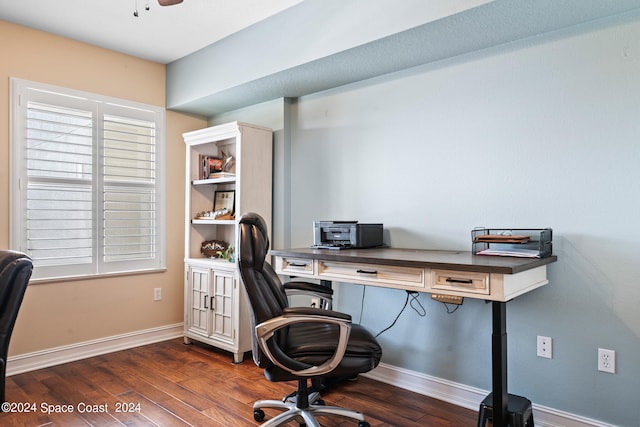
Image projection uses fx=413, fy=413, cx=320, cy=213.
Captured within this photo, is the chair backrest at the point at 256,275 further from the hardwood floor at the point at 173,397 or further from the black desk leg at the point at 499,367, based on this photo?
the black desk leg at the point at 499,367

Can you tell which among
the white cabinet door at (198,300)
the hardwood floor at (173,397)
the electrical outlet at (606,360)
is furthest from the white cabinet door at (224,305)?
the electrical outlet at (606,360)

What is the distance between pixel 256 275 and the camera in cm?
199

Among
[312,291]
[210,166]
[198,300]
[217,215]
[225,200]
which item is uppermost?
[210,166]

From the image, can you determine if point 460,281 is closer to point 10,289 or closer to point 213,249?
point 10,289

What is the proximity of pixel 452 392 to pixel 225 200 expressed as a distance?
2.46m

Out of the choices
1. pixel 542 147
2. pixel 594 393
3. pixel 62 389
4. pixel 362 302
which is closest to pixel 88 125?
pixel 62 389

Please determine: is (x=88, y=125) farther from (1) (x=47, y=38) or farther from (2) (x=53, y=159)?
(1) (x=47, y=38)

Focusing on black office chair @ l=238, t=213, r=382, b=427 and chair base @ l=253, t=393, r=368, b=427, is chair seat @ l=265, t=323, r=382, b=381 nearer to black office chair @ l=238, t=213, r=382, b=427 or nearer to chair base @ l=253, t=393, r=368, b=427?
black office chair @ l=238, t=213, r=382, b=427

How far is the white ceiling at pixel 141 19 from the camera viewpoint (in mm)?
2744

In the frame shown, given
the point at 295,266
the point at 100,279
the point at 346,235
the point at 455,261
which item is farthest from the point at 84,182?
the point at 455,261

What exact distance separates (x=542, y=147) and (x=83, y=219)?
3319mm

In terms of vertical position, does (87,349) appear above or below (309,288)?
below

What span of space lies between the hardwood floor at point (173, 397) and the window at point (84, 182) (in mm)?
839

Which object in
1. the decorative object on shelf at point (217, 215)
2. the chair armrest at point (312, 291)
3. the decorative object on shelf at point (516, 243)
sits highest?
the decorative object on shelf at point (217, 215)
